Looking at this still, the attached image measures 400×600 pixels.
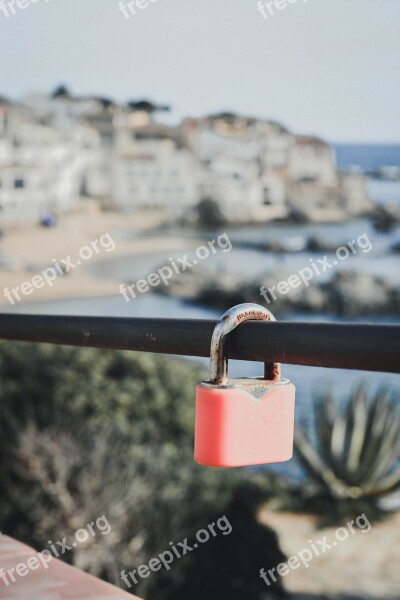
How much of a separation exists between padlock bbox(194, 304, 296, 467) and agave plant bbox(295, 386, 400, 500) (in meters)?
7.28

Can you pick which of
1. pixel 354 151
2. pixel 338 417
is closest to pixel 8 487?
pixel 338 417

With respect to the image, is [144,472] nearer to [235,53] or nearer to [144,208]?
[144,208]

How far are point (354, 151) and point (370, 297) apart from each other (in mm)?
1997

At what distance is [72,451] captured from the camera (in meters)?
6.71

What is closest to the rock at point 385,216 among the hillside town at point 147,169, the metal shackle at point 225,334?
the hillside town at point 147,169

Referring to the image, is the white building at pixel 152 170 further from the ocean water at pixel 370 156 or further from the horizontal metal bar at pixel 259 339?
the horizontal metal bar at pixel 259 339

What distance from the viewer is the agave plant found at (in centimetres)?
809

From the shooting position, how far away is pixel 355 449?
26.7 feet

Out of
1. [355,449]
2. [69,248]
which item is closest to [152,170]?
[69,248]

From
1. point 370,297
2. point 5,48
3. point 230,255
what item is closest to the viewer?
point 370,297

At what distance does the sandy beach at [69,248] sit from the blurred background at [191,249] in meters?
0.03

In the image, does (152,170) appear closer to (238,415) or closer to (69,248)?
(69,248)

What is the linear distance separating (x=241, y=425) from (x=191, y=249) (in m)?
11.8

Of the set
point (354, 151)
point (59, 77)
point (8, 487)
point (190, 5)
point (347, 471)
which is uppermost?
point (190, 5)
